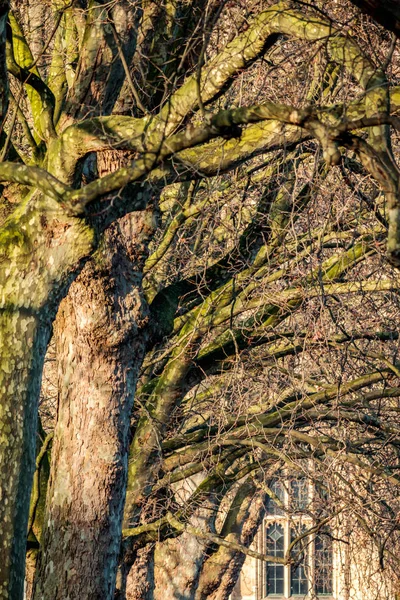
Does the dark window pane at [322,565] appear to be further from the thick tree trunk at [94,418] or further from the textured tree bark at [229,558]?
the thick tree trunk at [94,418]

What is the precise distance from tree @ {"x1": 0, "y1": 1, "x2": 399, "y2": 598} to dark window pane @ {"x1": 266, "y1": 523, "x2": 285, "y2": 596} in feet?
85.3

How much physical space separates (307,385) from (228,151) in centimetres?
486

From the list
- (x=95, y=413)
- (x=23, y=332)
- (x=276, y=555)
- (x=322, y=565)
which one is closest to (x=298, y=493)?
(x=322, y=565)

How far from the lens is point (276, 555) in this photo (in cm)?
3706

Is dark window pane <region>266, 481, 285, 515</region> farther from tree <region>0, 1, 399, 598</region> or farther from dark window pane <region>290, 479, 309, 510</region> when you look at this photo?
tree <region>0, 1, 399, 598</region>

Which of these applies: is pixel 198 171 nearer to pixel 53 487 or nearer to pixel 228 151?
pixel 228 151

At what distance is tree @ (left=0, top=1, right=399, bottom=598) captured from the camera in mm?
6559

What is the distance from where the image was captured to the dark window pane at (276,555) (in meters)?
36.9

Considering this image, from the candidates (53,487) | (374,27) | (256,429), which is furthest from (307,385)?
(374,27)

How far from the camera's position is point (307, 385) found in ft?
37.8

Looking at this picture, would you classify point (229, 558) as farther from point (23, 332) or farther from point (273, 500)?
point (23, 332)

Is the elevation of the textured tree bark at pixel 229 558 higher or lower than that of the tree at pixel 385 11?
higher

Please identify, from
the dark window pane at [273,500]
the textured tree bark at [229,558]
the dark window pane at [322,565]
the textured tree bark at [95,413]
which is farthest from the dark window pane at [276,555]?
the textured tree bark at [95,413]

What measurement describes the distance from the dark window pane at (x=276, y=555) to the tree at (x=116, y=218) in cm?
2599
